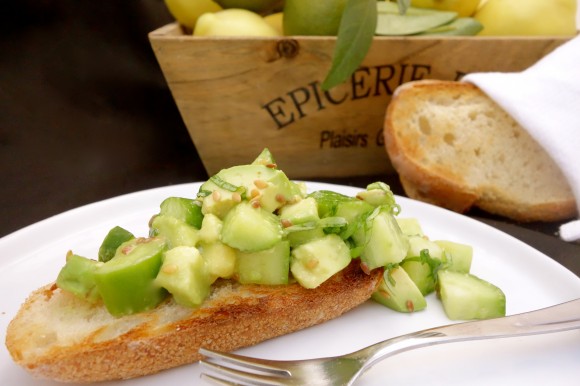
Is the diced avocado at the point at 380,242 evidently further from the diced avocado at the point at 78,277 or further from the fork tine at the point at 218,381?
the diced avocado at the point at 78,277

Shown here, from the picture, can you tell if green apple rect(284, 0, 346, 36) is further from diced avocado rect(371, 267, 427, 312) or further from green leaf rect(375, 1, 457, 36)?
diced avocado rect(371, 267, 427, 312)

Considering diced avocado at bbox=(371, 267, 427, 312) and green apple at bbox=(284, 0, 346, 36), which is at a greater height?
green apple at bbox=(284, 0, 346, 36)

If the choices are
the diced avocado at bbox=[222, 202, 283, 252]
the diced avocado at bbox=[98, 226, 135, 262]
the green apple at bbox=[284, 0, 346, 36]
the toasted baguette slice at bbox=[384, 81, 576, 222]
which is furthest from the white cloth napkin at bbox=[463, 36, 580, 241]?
the diced avocado at bbox=[98, 226, 135, 262]

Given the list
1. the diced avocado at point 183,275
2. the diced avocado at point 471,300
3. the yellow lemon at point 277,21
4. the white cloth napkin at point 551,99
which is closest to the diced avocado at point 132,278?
the diced avocado at point 183,275

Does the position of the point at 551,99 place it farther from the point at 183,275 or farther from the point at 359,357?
the point at 183,275

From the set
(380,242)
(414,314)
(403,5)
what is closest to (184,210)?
(380,242)

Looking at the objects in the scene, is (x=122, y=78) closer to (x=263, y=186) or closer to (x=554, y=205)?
(x=263, y=186)

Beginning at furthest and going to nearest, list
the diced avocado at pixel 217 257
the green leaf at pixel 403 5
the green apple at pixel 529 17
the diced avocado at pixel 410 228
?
the green apple at pixel 529 17 < the green leaf at pixel 403 5 < the diced avocado at pixel 410 228 < the diced avocado at pixel 217 257
